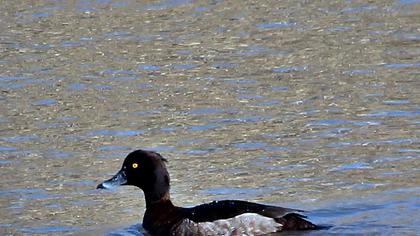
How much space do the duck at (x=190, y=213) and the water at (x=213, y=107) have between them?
0.26 metres

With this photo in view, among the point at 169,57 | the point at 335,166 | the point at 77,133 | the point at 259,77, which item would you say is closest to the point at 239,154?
the point at 335,166

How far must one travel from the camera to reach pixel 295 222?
35.3 ft

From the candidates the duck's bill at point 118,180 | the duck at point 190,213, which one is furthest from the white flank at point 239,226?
the duck's bill at point 118,180

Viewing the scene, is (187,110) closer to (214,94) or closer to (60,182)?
(214,94)

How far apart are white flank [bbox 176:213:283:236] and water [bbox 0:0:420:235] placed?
0.54 m

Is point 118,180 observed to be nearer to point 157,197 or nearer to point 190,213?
point 157,197

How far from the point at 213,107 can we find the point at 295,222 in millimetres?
4169

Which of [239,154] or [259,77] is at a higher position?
[259,77]

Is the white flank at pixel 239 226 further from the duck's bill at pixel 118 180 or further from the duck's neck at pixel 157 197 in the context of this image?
the duck's bill at pixel 118 180

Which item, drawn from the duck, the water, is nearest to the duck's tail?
the duck

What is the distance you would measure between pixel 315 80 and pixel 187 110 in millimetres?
1806

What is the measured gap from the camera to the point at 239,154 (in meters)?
13.0

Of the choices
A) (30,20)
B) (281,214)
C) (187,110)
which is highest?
(30,20)

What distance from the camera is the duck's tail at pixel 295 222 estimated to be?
10703mm
